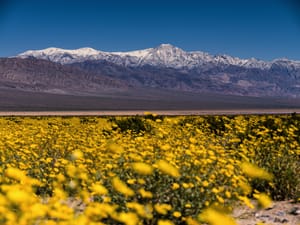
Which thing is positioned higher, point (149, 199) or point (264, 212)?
point (149, 199)

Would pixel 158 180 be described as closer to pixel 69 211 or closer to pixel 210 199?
pixel 210 199

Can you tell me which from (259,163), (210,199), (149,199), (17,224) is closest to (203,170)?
(210,199)

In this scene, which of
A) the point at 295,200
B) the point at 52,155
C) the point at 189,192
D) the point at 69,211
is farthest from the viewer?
the point at 52,155

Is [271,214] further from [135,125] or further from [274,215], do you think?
[135,125]

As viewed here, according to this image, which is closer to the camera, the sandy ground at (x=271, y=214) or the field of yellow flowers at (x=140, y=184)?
the field of yellow flowers at (x=140, y=184)

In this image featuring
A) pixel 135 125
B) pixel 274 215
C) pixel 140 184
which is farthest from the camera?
pixel 135 125

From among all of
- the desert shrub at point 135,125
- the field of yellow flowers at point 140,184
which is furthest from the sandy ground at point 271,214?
the desert shrub at point 135,125

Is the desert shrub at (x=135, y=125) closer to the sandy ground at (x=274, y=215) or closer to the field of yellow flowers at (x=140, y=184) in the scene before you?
the field of yellow flowers at (x=140, y=184)

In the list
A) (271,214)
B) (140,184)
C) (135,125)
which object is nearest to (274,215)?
(271,214)

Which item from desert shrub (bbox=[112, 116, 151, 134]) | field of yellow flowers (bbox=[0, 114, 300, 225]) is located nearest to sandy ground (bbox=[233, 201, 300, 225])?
field of yellow flowers (bbox=[0, 114, 300, 225])

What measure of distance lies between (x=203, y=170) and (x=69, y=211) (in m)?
2.56

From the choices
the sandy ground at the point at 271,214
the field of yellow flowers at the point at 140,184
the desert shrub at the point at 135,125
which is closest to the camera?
the field of yellow flowers at the point at 140,184

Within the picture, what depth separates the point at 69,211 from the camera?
2717 millimetres

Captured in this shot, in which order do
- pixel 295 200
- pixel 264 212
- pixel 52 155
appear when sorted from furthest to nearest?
1. pixel 52 155
2. pixel 295 200
3. pixel 264 212
